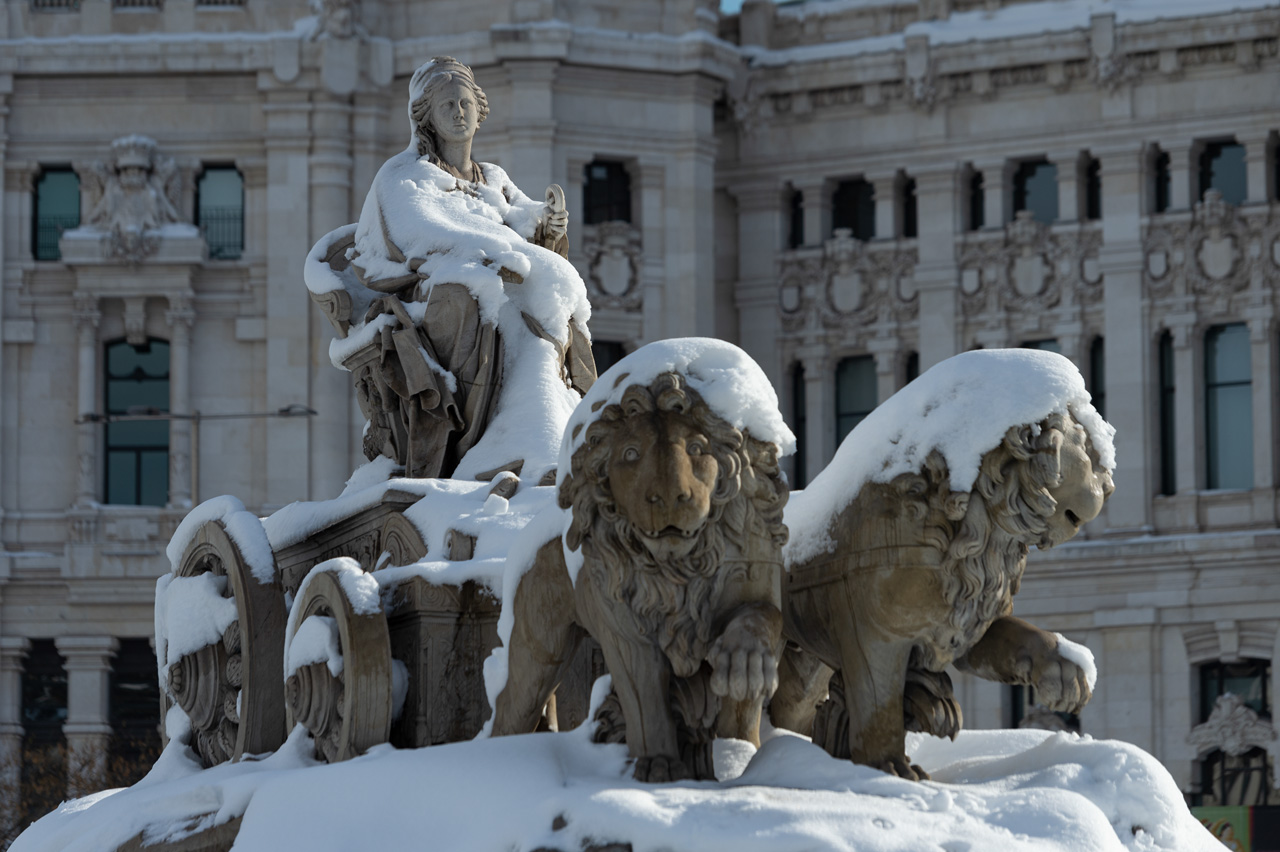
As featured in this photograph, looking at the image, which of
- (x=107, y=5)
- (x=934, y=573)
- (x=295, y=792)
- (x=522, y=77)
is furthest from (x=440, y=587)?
(x=107, y=5)

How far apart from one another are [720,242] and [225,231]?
8.63m

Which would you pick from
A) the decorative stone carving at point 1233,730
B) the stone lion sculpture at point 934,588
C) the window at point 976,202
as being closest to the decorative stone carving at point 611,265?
the window at point 976,202

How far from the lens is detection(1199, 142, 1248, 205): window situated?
1550 inches

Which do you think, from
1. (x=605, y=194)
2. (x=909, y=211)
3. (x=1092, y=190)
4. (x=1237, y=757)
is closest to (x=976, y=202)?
(x=909, y=211)

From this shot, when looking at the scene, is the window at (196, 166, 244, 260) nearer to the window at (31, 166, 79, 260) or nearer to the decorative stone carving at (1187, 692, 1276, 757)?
the window at (31, 166, 79, 260)

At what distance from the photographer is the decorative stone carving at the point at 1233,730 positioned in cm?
3644

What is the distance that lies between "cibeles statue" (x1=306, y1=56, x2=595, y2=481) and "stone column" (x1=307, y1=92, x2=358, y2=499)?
1104 inches

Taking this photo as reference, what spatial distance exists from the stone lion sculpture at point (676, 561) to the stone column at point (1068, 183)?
33.0m

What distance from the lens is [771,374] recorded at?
136 ft

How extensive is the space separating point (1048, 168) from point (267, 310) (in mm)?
13432

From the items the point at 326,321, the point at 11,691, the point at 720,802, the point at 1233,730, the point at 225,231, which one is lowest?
the point at 1233,730

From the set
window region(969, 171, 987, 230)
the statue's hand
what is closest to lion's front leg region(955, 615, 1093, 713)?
the statue's hand

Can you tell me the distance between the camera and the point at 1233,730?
36562 millimetres

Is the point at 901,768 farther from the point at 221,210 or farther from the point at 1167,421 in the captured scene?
the point at 221,210
